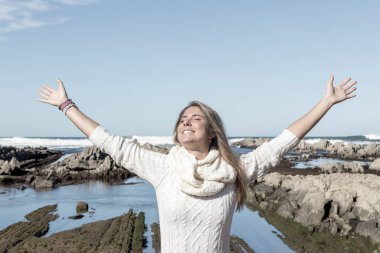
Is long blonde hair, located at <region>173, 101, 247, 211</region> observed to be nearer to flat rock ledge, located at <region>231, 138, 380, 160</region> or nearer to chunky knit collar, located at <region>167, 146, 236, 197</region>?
chunky knit collar, located at <region>167, 146, 236, 197</region>

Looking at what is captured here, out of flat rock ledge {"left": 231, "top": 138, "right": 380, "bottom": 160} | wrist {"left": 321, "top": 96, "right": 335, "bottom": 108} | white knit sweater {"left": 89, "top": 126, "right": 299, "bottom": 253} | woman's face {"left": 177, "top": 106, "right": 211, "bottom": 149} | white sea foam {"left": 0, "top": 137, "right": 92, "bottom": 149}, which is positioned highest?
wrist {"left": 321, "top": 96, "right": 335, "bottom": 108}

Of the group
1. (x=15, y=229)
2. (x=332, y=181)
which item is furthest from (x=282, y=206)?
(x=15, y=229)

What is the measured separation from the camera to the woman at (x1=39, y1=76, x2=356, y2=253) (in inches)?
128

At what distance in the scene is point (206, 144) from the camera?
3.47 m

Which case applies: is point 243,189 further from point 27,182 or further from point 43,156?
point 43,156

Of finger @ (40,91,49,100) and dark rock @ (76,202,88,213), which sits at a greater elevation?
finger @ (40,91,49,100)

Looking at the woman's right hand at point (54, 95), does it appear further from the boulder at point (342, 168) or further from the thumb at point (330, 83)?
the boulder at point (342, 168)

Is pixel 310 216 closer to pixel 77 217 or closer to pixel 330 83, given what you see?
pixel 77 217

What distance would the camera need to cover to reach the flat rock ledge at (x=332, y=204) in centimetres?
1783

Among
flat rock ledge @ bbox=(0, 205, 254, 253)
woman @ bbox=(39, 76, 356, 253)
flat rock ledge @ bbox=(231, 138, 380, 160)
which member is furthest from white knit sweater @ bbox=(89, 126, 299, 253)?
flat rock ledge @ bbox=(231, 138, 380, 160)

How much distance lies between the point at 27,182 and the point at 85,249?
67.5ft

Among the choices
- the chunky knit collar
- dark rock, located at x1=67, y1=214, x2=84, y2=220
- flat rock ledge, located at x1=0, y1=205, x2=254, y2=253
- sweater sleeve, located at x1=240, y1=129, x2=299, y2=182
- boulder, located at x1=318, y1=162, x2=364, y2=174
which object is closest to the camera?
the chunky knit collar

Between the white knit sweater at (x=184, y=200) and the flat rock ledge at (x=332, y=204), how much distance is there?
14.4 m

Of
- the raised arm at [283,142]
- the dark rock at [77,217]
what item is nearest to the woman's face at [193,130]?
the raised arm at [283,142]
